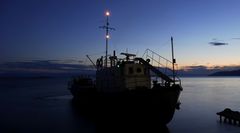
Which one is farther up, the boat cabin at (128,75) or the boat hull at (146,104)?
the boat cabin at (128,75)

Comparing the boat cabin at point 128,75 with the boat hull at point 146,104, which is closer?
the boat hull at point 146,104

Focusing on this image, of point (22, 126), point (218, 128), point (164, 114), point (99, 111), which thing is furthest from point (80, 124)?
point (218, 128)

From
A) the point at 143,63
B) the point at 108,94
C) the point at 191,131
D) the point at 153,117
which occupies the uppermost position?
the point at 143,63

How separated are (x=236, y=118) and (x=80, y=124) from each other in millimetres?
21631

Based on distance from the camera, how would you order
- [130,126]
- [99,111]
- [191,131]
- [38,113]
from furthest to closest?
1. [38,113]
2. [99,111]
3. [191,131]
4. [130,126]

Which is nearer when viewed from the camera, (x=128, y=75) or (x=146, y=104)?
(x=146, y=104)

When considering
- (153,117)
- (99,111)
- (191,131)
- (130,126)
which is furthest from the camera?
(99,111)

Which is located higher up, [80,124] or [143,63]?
[143,63]

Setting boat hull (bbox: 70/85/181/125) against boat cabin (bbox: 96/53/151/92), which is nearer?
boat hull (bbox: 70/85/181/125)

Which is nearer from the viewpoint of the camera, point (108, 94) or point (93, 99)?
point (108, 94)

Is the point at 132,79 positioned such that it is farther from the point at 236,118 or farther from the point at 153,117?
the point at 236,118

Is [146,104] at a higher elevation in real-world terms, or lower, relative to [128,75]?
lower

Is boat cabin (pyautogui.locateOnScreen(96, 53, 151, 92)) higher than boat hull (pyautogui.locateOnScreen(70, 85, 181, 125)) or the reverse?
higher

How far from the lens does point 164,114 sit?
34.2m
